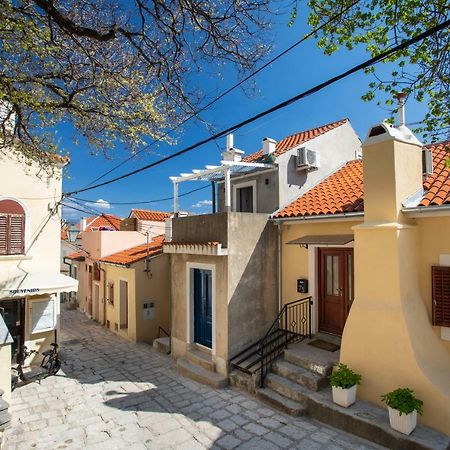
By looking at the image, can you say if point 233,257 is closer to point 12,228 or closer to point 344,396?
point 344,396

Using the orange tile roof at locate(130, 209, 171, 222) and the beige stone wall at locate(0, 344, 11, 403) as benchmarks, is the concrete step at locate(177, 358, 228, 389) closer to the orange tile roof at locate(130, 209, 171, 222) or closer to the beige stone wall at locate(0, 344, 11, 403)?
the beige stone wall at locate(0, 344, 11, 403)

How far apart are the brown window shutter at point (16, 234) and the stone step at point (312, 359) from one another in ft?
37.8

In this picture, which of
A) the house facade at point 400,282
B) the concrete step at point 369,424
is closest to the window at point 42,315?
the concrete step at point 369,424

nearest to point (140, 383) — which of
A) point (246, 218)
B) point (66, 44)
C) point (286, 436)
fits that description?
point (286, 436)

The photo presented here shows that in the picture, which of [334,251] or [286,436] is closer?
[286,436]

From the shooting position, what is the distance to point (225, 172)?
489 inches

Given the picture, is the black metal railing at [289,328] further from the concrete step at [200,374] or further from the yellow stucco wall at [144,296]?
the yellow stucco wall at [144,296]

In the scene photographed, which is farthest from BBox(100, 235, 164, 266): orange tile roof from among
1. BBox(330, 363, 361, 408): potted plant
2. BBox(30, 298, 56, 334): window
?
BBox(330, 363, 361, 408): potted plant

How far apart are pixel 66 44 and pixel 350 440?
12.0 m

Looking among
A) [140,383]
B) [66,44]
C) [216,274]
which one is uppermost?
[66,44]

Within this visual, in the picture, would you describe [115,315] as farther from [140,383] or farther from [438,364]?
[438,364]

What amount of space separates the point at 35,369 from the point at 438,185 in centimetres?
1617

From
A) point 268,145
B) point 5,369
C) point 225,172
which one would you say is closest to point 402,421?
point 225,172

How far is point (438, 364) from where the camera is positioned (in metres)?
8.20
